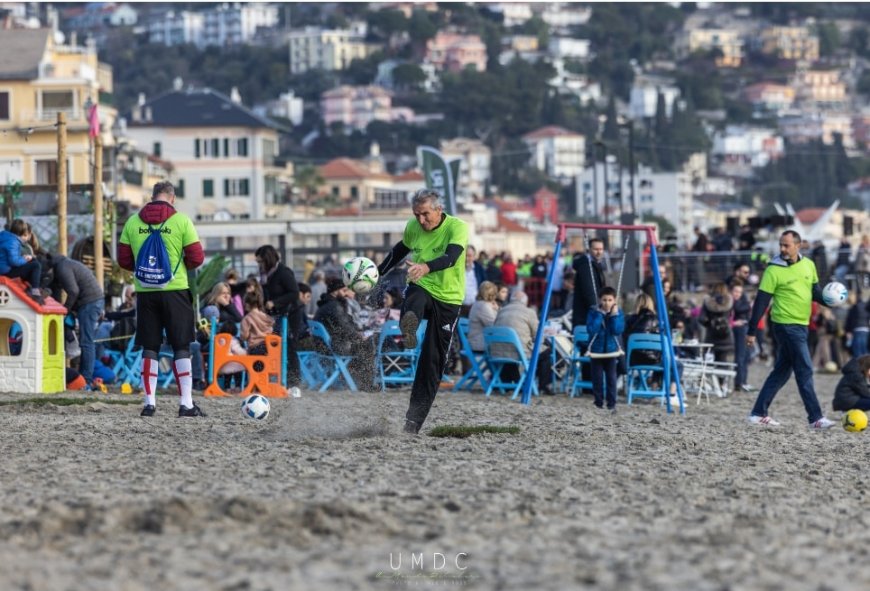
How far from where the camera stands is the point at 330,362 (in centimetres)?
1875

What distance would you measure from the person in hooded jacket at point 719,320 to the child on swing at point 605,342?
217 inches

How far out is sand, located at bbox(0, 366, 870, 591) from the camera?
7.23m

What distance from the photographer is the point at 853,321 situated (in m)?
29.5

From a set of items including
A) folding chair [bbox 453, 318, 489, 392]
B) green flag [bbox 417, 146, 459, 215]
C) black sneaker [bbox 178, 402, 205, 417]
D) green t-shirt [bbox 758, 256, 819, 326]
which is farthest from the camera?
green flag [bbox 417, 146, 459, 215]

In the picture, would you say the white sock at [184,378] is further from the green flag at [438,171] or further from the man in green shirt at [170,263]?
the green flag at [438,171]

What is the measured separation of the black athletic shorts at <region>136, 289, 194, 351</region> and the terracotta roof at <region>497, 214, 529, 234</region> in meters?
159

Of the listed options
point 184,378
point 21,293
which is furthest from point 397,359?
point 184,378

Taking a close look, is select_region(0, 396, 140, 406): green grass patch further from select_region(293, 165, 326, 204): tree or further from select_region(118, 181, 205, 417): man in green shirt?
select_region(293, 165, 326, 204): tree

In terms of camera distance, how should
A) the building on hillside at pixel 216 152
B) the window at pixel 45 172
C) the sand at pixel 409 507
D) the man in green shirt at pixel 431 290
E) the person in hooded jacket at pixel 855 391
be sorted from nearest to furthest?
the sand at pixel 409 507 < the man in green shirt at pixel 431 290 < the person in hooded jacket at pixel 855 391 < the window at pixel 45 172 < the building on hillside at pixel 216 152

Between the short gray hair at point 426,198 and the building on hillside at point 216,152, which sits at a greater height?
the building on hillside at point 216,152

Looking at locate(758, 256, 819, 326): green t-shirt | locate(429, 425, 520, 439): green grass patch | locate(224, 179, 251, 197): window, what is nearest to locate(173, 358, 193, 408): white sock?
locate(429, 425, 520, 439): green grass patch

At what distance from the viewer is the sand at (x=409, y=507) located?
7227 millimetres

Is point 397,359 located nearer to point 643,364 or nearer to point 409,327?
point 643,364

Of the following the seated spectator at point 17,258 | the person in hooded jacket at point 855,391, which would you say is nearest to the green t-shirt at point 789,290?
the person in hooded jacket at point 855,391
